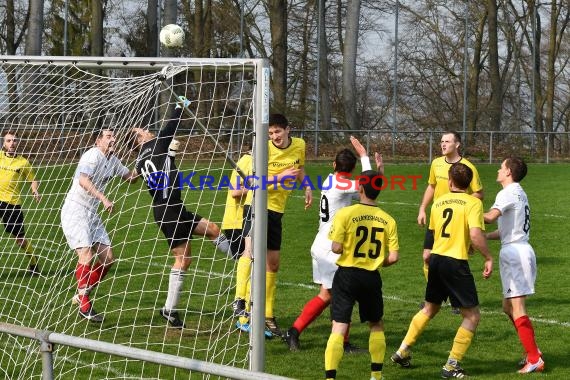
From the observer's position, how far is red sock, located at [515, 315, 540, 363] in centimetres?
734

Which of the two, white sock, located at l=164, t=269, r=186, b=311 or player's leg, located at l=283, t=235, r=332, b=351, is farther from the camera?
white sock, located at l=164, t=269, r=186, b=311

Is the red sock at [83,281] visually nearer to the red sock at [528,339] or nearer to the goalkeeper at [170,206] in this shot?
the goalkeeper at [170,206]

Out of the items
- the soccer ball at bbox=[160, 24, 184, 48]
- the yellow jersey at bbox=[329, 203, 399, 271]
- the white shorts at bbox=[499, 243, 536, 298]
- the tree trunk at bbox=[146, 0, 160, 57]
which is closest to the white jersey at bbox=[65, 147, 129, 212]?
the soccer ball at bbox=[160, 24, 184, 48]

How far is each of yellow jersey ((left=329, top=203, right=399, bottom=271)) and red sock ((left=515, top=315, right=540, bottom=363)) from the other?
1401 mm

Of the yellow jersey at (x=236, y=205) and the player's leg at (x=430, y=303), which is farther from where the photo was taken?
the yellow jersey at (x=236, y=205)

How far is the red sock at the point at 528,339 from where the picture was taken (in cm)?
734

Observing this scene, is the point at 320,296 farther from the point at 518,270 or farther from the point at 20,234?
the point at 20,234

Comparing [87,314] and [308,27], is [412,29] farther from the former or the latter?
[87,314]

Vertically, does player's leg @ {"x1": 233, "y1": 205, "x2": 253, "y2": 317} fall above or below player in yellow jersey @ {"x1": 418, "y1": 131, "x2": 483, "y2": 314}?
below

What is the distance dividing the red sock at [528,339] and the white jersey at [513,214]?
0.68 meters

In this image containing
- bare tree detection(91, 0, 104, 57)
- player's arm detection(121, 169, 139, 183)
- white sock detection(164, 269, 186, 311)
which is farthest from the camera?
bare tree detection(91, 0, 104, 57)

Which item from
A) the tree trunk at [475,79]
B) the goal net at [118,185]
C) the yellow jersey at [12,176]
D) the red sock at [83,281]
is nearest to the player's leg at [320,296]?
the goal net at [118,185]

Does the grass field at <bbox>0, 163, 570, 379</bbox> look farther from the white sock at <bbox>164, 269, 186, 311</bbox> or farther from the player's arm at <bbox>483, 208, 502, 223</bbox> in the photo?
the player's arm at <bbox>483, 208, 502, 223</bbox>

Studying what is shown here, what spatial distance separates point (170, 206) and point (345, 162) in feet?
5.48
